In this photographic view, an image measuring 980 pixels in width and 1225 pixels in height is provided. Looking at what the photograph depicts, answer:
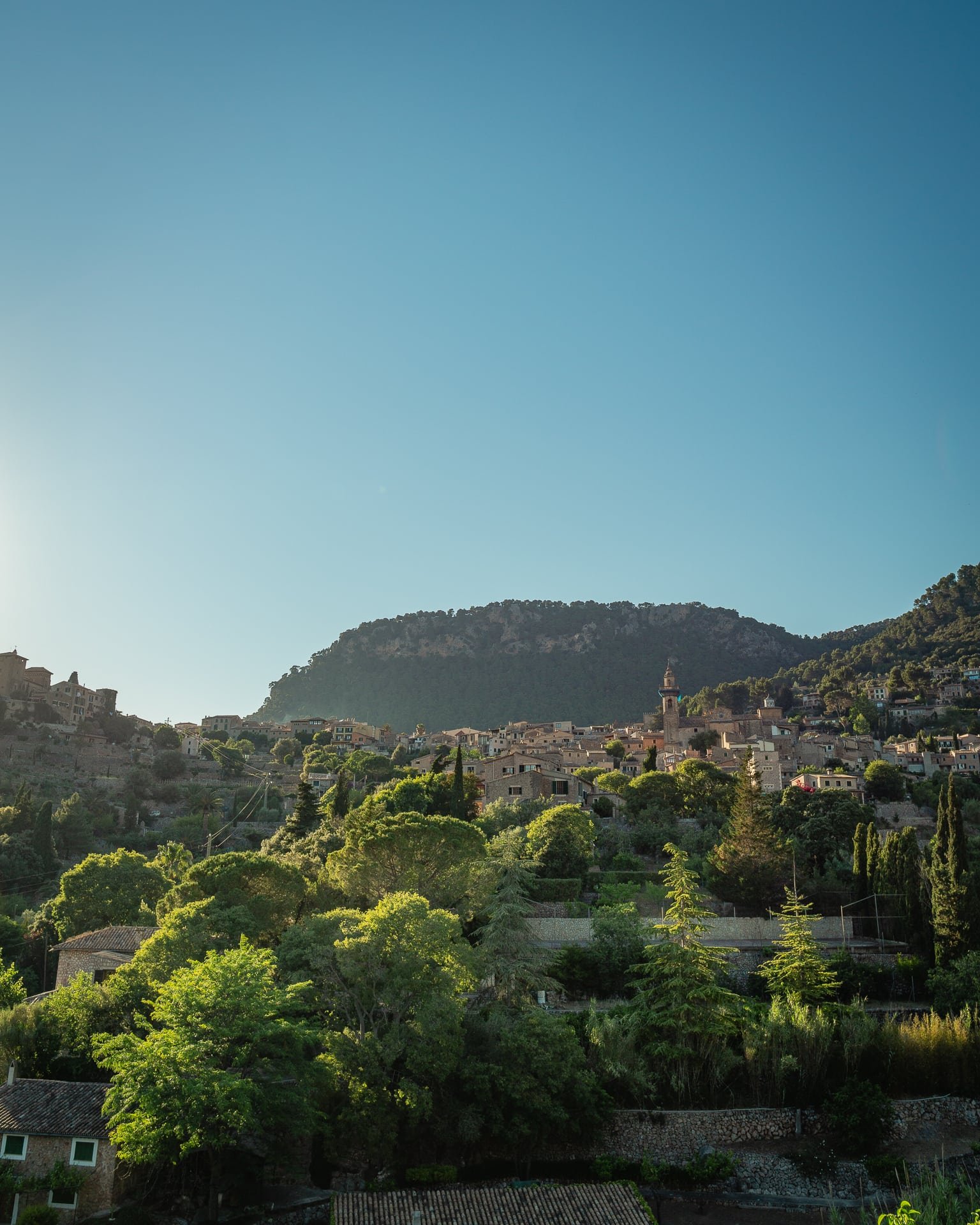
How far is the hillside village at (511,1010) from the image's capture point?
23359mm

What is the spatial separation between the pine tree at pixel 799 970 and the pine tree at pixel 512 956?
7.63 metres

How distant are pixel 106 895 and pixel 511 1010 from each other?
790 inches

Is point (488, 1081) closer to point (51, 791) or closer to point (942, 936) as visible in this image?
point (942, 936)

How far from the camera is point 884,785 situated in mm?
65688

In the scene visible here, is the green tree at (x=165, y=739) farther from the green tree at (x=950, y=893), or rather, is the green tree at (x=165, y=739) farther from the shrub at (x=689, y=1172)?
the shrub at (x=689, y=1172)

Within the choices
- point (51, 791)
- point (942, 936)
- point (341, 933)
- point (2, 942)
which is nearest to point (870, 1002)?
point (942, 936)

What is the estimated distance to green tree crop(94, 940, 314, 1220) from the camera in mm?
21266

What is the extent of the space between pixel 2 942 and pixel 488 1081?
24065mm

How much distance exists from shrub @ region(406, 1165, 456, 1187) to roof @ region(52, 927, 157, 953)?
13.8 meters

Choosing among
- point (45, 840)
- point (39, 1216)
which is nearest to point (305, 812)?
point (45, 840)

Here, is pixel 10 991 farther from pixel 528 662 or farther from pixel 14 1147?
pixel 528 662

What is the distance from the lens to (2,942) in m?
38.4

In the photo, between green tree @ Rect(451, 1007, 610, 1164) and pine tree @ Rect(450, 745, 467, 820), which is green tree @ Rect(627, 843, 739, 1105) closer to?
green tree @ Rect(451, 1007, 610, 1164)

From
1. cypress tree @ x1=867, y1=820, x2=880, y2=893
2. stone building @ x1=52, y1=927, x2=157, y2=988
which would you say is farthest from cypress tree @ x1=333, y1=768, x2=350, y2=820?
cypress tree @ x1=867, y1=820, x2=880, y2=893
